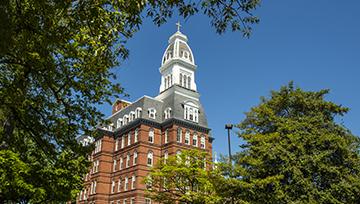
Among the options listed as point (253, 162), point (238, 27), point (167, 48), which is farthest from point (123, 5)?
point (167, 48)

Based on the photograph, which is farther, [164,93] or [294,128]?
[164,93]

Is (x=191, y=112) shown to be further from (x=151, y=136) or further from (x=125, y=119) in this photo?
(x=125, y=119)

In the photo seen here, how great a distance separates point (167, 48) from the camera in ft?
176

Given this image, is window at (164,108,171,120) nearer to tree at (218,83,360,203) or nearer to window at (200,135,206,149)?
window at (200,135,206,149)

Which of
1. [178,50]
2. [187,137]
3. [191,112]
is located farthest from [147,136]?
[178,50]

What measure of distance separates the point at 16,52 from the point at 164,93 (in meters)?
39.7

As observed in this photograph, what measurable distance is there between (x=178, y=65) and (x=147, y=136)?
1257 centimetres

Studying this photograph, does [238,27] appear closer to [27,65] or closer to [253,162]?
[27,65]

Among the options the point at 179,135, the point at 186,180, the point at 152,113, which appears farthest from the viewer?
the point at 152,113

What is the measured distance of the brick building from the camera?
4194 centimetres

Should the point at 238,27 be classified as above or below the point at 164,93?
below

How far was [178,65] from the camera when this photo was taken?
49.6 metres

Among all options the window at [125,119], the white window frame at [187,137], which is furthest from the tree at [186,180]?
the window at [125,119]

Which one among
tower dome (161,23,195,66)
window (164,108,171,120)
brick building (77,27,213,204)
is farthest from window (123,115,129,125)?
tower dome (161,23,195,66)
